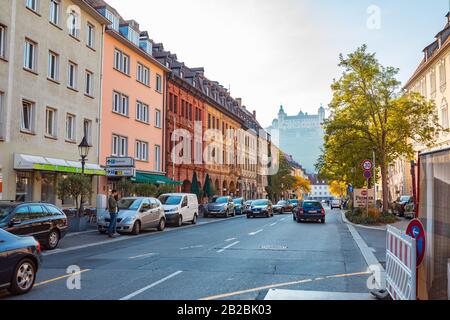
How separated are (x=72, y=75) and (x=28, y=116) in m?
5.10

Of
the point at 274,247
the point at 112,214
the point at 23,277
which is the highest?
the point at 112,214

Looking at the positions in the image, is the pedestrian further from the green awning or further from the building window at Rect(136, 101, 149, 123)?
the building window at Rect(136, 101, 149, 123)

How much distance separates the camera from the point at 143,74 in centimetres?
3662

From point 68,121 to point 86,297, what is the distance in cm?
2093

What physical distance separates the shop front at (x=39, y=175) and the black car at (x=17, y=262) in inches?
548

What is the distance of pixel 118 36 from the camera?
32.0 m

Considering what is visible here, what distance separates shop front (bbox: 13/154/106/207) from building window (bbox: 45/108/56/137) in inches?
63.5

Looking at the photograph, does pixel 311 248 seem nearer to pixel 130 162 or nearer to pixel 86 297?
pixel 86 297

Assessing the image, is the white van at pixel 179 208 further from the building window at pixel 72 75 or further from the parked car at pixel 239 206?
the parked car at pixel 239 206

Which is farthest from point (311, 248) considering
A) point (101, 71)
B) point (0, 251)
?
point (101, 71)

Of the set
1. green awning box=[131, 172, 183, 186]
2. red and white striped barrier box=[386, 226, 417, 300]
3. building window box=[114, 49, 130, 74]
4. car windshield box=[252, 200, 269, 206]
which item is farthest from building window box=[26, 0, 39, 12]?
car windshield box=[252, 200, 269, 206]

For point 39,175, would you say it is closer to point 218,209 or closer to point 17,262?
point 17,262

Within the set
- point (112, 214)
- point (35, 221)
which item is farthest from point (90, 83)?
point (35, 221)

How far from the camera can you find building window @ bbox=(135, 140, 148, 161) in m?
35.2
